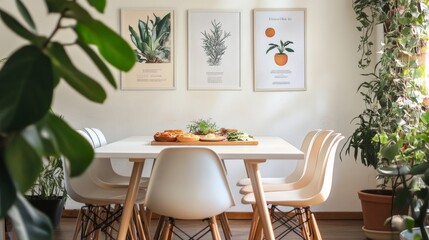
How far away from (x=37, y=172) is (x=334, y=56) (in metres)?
4.70

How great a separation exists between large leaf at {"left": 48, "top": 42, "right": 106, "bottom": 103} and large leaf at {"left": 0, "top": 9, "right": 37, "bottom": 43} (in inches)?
0.8

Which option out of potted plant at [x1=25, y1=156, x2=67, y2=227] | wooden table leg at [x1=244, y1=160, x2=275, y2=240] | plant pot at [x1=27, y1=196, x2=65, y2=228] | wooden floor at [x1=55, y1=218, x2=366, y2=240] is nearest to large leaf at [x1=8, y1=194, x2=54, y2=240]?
wooden table leg at [x1=244, y1=160, x2=275, y2=240]

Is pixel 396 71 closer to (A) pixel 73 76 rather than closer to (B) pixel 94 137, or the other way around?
(B) pixel 94 137

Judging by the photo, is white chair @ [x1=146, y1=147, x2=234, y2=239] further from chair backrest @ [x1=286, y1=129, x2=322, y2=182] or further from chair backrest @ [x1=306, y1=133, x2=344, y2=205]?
chair backrest @ [x1=286, y1=129, x2=322, y2=182]

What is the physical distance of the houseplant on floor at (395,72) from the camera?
3.52 metres

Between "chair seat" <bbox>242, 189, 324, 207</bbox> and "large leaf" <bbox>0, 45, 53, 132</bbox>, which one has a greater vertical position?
"large leaf" <bbox>0, 45, 53, 132</bbox>

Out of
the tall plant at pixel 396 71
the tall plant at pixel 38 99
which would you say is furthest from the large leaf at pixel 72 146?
the tall plant at pixel 396 71

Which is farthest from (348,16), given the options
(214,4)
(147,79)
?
(147,79)

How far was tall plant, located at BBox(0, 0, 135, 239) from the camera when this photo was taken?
42 centimetres

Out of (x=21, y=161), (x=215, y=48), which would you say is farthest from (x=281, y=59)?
(x=21, y=161)

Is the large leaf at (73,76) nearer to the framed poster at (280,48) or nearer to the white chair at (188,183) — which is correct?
the white chair at (188,183)

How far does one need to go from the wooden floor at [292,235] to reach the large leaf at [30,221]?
371cm

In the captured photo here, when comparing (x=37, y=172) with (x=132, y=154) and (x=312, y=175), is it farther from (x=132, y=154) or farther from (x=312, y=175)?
(x=312, y=175)

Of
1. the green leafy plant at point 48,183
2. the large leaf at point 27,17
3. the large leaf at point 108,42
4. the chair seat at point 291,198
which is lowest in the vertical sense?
the green leafy plant at point 48,183
